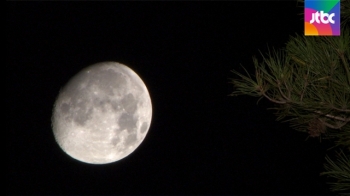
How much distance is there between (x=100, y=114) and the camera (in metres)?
4.80

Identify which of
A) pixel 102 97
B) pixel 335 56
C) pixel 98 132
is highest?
pixel 102 97

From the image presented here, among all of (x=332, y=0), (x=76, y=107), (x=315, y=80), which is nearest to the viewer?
(x=315, y=80)

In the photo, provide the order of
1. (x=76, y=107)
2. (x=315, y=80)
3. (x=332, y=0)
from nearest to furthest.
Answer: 1. (x=315, y=80)
2. (x=332, y=0)
3. (x=76, y=107)

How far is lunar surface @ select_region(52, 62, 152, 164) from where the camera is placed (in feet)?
15.7

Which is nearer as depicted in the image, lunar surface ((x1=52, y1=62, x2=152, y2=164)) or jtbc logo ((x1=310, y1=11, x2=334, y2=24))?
jtbc logo ((x1=310, y1=11, x2=334, y2=24))

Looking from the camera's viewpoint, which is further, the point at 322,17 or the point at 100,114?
the point at 100,114

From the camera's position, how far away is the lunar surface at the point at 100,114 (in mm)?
4793

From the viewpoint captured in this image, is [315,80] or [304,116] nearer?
[315,80]

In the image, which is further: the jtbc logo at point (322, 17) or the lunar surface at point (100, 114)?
the lunar surface at point (100, 114)

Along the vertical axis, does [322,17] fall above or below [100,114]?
below

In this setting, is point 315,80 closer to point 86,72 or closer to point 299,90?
point 299,90

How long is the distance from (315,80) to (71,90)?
2843 mm

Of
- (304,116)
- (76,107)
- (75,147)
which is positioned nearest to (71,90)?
(76,107)

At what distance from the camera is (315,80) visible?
252 centimetres
